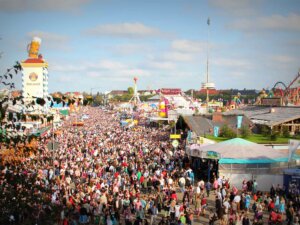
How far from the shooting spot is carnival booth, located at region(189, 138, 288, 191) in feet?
66.6

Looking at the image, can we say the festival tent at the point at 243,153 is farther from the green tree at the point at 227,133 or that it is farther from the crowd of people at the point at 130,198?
the green tree at the point at 227,133

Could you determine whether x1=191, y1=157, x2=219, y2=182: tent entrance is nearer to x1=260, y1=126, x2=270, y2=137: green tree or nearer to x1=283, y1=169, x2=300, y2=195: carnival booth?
x1=283, y1=169, x2=300, y2=195: carnival booth

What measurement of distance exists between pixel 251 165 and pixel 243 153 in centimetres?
93

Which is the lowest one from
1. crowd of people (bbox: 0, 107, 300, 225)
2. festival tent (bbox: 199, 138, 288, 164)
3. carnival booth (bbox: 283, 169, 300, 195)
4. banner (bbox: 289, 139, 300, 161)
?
crowd of people (bbox: 0, 107, 300, 225)

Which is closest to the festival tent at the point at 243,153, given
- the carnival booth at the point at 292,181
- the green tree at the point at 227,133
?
the carnival booth at the point at 292,181

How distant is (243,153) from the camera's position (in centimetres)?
2134

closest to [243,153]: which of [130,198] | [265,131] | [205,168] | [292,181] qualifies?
[205,168]

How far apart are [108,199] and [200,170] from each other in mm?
8748

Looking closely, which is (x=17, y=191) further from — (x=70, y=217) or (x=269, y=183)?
(x=269, y=183)

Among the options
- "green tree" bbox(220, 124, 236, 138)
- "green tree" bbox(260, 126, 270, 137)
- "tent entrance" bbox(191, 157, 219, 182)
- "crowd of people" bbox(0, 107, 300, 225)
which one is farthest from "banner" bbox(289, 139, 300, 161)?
"green tree" bbox(260, 126, 270, 137)

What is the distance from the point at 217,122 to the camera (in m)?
41.6

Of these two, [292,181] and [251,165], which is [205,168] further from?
[292,181]

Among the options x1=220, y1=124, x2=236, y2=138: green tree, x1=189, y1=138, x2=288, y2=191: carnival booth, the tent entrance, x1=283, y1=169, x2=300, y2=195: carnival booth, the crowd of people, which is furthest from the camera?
x1=220, y1=124, x2=236, y2=138: green tree

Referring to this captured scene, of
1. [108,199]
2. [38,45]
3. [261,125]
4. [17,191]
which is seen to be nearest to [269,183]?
[108,199]
